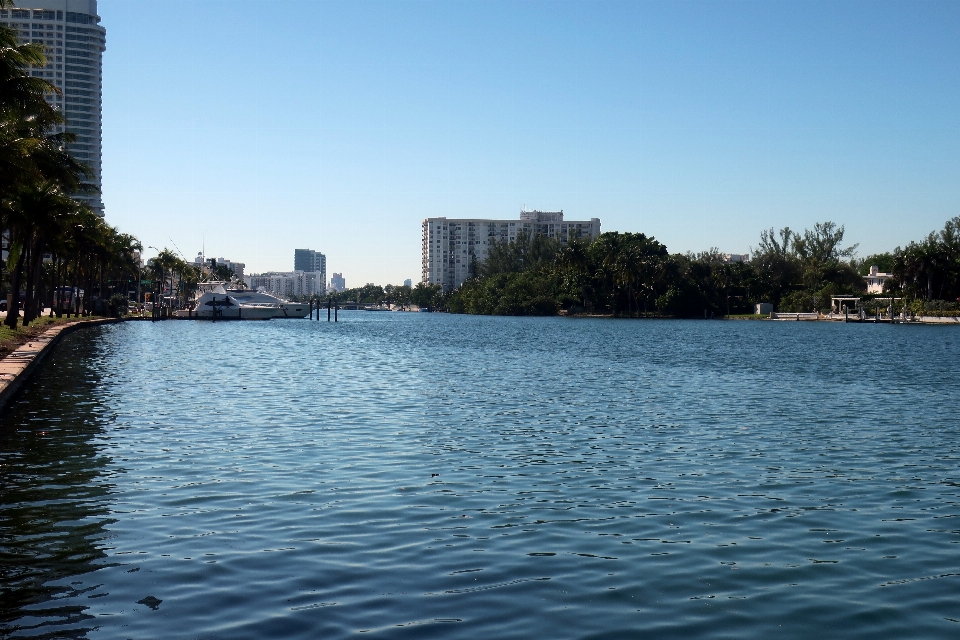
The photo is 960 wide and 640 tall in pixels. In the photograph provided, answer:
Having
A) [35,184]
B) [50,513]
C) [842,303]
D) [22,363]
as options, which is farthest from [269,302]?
[50,513]

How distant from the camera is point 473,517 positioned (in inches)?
529

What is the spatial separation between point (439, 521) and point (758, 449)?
963 centimetres

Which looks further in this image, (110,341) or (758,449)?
(110,341)

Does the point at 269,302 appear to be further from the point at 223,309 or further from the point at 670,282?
the point at 670,282

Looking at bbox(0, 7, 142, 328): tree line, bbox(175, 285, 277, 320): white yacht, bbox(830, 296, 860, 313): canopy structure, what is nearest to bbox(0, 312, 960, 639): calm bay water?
bbox(0, 7, 142, 328): tree line

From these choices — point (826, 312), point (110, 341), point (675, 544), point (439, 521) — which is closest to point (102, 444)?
point (439, 521)

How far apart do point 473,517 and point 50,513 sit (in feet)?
19.3

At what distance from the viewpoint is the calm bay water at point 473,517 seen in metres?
9.21

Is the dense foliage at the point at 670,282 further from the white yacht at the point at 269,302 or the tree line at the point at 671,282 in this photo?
the white yacht at the point at 269,302

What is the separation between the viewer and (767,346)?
72.8 meters

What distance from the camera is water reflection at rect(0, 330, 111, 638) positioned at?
9055mm

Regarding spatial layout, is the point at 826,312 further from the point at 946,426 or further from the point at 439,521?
the point at 439,521

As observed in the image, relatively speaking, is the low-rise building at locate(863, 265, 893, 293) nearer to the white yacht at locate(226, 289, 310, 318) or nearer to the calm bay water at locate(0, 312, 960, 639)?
the white yacht at locate(226, 289, 310, 318)

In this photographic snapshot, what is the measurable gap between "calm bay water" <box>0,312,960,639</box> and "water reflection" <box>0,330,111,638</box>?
48 millimetres
